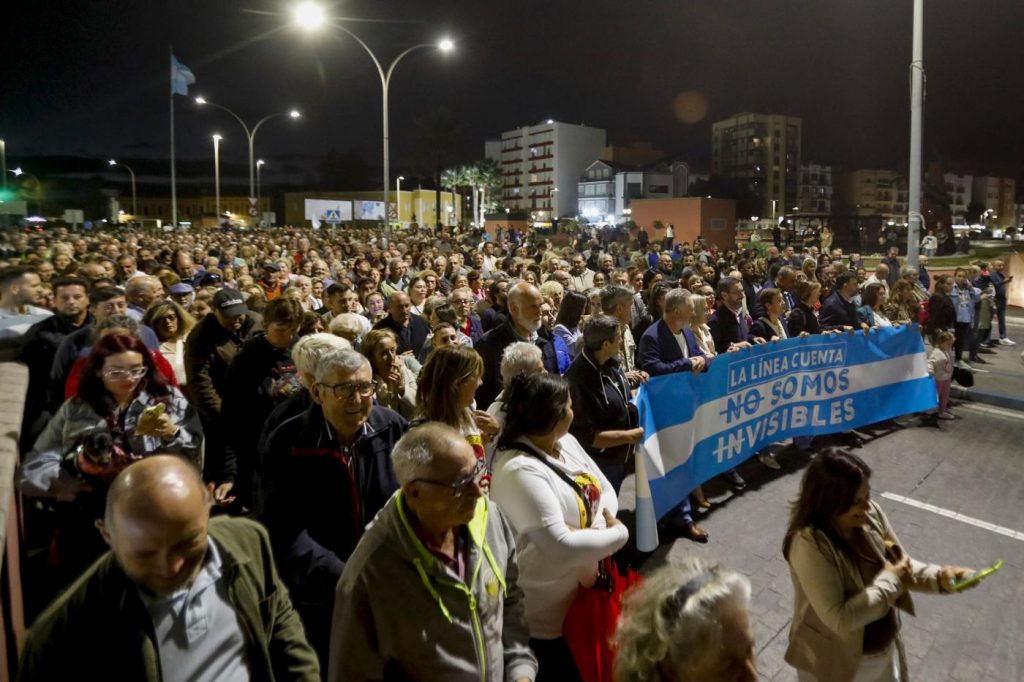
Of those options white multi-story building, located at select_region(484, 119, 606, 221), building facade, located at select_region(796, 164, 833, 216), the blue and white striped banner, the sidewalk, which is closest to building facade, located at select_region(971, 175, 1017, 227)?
building facade, located at select_region(796, 164, 833, 216)

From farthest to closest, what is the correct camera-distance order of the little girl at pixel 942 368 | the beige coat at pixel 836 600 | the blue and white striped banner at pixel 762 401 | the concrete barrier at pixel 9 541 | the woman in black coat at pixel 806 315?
the little girl at pixel 942 368 → the woman in black coat at pixel 806 315 → the blue and white striped banner at pixel 762 401 → the beige coat at pixel 836 600 → the concrete barrier at pixel 9 541

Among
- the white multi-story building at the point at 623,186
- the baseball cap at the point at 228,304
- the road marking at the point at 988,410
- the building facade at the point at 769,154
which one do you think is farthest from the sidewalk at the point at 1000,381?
the building facade at the point at 769,154

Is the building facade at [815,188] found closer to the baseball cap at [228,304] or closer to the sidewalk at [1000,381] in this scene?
the sidewalk at [1000,381]

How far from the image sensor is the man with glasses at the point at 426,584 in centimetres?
225

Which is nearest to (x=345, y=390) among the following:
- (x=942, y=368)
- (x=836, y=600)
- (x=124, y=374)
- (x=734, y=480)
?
(x=124, y=374)

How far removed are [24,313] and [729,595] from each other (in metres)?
6.40

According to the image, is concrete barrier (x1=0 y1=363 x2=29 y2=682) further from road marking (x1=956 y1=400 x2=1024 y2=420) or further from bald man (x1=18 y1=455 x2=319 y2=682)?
road marking (x1=956 y1=400 x2=1024 y2=420)

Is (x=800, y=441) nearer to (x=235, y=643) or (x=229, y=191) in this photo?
(x=235, y=643)

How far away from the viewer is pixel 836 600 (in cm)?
285

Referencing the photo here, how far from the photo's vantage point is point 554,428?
3.25m

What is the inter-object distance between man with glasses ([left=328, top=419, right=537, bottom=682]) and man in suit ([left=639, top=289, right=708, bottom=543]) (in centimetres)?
360

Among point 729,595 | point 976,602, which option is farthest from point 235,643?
point 976,602

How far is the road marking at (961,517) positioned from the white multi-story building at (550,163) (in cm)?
11260

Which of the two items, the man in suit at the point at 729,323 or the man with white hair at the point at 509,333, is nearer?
the man with white hair at the point at 509,333
